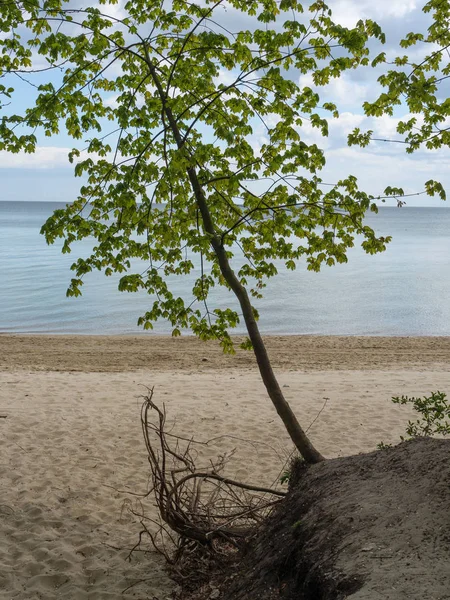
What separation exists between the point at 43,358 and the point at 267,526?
13.0m

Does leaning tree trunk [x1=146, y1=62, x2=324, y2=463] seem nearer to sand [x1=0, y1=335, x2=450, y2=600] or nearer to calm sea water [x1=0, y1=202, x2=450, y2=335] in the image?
sand [x1=0, y1=335, x2=450, y2=600]

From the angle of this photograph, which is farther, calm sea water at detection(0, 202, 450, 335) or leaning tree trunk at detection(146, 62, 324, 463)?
calm sea water at detection(0, 202, 450, 335)

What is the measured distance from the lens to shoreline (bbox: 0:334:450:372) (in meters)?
16.6

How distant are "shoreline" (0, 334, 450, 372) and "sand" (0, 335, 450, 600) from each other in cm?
6

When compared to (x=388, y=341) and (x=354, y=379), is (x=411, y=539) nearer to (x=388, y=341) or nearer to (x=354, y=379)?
(x=354, y=379)

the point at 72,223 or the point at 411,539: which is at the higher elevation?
the point at 72,223

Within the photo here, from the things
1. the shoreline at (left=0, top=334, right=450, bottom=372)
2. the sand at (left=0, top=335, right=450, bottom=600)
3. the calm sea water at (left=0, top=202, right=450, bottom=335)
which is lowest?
the sand at (left=0, top=335, right=450, bottom=600)

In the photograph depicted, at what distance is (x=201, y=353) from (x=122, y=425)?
7.84m

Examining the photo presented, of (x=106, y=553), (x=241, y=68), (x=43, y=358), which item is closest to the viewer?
(x=241, y=68)

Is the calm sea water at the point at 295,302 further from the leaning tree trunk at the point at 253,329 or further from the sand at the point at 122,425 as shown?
the leaning tree trunk at the point at 253,329

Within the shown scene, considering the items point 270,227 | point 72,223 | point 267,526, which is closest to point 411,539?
point 267,526

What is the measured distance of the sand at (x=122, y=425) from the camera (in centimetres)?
642

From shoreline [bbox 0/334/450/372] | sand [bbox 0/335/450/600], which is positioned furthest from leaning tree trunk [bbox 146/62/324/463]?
shoreline [bbox 0/334/450/372]

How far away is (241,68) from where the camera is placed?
6.13 meters
